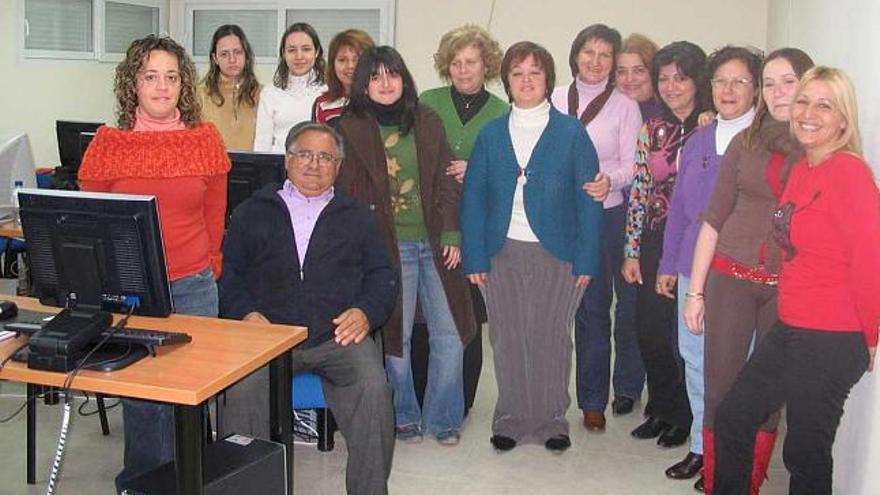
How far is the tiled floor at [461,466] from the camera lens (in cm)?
331

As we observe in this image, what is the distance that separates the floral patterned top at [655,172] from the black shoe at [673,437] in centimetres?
75

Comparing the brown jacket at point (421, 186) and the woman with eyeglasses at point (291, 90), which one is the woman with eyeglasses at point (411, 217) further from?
the woman with eyeglasses at point (291, 90)

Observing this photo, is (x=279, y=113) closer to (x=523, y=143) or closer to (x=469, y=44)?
(x=469, y=44)

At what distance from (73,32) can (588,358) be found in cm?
493

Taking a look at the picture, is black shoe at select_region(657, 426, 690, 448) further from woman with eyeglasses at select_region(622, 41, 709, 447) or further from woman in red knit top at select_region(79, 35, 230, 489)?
woman in red knit top at select_region(79, 35, 230, 489)

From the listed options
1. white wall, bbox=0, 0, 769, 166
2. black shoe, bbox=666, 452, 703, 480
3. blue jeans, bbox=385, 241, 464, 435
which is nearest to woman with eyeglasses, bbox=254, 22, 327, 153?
blue jeans, bbox=385, 241, 464, 435

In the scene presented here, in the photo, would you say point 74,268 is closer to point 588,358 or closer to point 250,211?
point 250,211

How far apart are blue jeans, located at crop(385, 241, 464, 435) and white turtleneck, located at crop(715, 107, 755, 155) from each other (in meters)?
1.15

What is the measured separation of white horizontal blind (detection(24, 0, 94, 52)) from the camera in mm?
Answer: 6465

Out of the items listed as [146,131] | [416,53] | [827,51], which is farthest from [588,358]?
[416,53]

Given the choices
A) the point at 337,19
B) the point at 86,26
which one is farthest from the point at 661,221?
the point at 86,26

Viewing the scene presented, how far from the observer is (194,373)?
221 centimetres

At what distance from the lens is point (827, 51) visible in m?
3.69

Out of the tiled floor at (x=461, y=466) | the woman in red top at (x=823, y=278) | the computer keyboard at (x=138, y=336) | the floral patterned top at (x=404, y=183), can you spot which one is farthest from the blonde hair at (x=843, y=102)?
the computer keyboard at (x=138, y=336)
